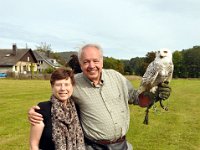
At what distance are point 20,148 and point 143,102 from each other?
5235mm

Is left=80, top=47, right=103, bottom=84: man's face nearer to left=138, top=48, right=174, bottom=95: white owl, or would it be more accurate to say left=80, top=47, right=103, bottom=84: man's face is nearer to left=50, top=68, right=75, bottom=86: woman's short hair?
left=50, top=68, right=75, bottom=86: woman's short hair

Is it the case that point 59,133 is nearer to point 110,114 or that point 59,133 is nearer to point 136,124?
point 110,114

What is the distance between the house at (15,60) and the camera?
214 feet

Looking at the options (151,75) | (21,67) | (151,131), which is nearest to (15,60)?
(21,67)

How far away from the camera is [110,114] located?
3572 mm

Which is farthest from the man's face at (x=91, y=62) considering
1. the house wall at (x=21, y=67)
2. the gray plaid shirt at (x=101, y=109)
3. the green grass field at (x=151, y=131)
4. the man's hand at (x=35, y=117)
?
the house wall at (x=21, y=67)

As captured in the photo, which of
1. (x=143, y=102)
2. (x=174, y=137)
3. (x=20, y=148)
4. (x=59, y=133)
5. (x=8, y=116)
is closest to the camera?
(x=59, y=133)

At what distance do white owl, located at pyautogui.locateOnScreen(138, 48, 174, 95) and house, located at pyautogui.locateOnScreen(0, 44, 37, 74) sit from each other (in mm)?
61599

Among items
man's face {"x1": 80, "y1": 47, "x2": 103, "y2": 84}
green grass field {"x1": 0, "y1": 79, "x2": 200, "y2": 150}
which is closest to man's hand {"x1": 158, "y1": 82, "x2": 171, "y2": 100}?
man's face {"x1": 80, "y1": 47, "x2": 103, "y2": 84}

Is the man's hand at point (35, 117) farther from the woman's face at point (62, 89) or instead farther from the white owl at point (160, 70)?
the white owl at point (160, 70)

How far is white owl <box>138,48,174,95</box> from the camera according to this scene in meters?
3.59

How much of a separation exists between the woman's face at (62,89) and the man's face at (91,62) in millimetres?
210

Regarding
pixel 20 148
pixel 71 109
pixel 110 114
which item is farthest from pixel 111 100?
pixel 20 148

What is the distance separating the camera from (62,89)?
11.2ft
